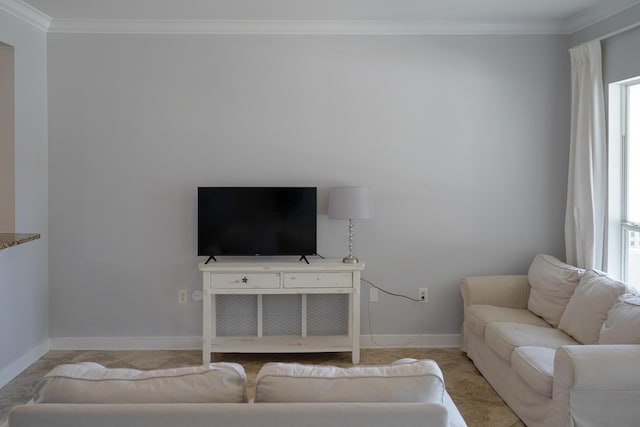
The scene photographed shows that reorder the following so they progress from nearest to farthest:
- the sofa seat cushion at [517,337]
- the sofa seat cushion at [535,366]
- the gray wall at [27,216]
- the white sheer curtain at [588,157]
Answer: the sofa seat cushion at [535,366], the sofa seat cushion at [517,337], the gray wall at [27,216], the white sheer curtain at [588,157]

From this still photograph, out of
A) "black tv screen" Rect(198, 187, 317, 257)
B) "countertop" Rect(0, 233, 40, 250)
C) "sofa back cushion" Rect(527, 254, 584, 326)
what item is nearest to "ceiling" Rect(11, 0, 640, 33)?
"black tv screen" Rect(198, 187, 317, 257)

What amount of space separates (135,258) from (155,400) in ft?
9.67

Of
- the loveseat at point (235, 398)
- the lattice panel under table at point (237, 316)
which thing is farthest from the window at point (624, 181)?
the loveseat at point (235, 398)

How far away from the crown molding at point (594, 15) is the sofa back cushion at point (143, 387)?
356 centimetres

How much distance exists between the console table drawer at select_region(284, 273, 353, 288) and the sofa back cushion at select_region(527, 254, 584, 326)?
1.35 metres

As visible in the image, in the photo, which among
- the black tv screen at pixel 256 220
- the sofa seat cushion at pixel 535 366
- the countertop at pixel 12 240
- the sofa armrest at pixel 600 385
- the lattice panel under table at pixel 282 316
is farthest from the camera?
the lattice panel under table at pixel 282 316

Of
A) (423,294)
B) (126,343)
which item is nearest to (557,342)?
(423,294)

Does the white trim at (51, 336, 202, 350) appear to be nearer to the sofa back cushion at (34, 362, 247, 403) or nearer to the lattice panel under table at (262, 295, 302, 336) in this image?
the lattice panel under table at (262, 295, 302, 336)

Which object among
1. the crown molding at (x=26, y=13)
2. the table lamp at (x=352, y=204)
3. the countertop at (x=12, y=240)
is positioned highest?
the crown molding at (x=26, y=13)

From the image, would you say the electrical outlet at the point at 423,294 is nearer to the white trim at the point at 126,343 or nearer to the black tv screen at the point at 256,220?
the black tv screen at the point at 256,220

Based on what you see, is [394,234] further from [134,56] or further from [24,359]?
[24,359]

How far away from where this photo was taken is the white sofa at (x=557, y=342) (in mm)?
2457

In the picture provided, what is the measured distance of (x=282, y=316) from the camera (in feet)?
14.3

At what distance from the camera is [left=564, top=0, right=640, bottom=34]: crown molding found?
11.9 feet
